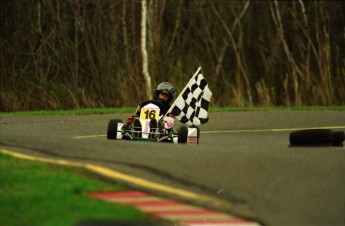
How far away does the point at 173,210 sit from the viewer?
25.4 ft

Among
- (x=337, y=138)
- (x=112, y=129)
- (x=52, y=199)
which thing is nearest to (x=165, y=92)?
(x=112, y=129)

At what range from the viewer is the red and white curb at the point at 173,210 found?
24.3 ft

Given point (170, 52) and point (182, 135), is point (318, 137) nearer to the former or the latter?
point (182, 135)

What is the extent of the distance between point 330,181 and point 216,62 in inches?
723

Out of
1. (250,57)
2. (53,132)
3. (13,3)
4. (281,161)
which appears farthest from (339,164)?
(250,57)

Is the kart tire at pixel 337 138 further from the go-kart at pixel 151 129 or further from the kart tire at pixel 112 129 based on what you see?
the kart tire at pixel 112 129

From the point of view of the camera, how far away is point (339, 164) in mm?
10703

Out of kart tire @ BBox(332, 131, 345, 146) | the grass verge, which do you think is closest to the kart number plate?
kart tire @ BBox(332, 131, 345, 146)

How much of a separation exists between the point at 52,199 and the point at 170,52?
18.6m

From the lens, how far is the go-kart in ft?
49.2

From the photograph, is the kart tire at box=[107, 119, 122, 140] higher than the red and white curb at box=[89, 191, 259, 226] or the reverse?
higher

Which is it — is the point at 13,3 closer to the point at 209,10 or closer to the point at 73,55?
the point at 73,55

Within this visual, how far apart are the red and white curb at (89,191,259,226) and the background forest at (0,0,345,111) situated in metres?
14.8

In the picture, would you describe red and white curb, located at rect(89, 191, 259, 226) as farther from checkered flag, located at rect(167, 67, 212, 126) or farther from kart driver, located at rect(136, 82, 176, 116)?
checkered flag, located at rect(167, 67, 212, 126)
